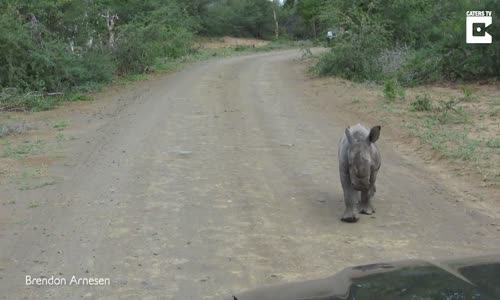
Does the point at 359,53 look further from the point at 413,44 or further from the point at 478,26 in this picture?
the point at 413,44

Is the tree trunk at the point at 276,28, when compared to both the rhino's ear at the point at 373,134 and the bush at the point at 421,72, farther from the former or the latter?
the rhino's ear at the point at 373,134

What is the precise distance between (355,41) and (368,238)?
1505cm

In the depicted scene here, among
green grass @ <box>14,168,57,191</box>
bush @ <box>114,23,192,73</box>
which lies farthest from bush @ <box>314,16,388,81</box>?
green grass @ <box>14,168,57,191</box>

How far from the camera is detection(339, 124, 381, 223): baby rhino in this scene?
639cm

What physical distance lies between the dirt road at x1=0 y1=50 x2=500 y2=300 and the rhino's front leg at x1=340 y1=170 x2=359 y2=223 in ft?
0.28

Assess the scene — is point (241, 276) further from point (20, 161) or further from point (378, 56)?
point (378, 56)

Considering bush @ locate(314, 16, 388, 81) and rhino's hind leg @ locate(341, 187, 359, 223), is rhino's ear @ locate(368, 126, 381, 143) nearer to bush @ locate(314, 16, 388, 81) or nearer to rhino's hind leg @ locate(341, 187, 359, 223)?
rhino's hind leg @ locate(341, 187, 359, 223)

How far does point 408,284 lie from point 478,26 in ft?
57.4

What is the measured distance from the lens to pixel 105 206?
7.32 metres

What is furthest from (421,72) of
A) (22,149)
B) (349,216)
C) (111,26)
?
(349,216)

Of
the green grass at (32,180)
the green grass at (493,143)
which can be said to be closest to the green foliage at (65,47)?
the green grass at (32,180)

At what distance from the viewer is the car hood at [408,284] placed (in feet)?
9.45

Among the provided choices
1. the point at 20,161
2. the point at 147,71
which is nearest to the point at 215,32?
the point at 147,71

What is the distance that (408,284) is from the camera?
309 cm
